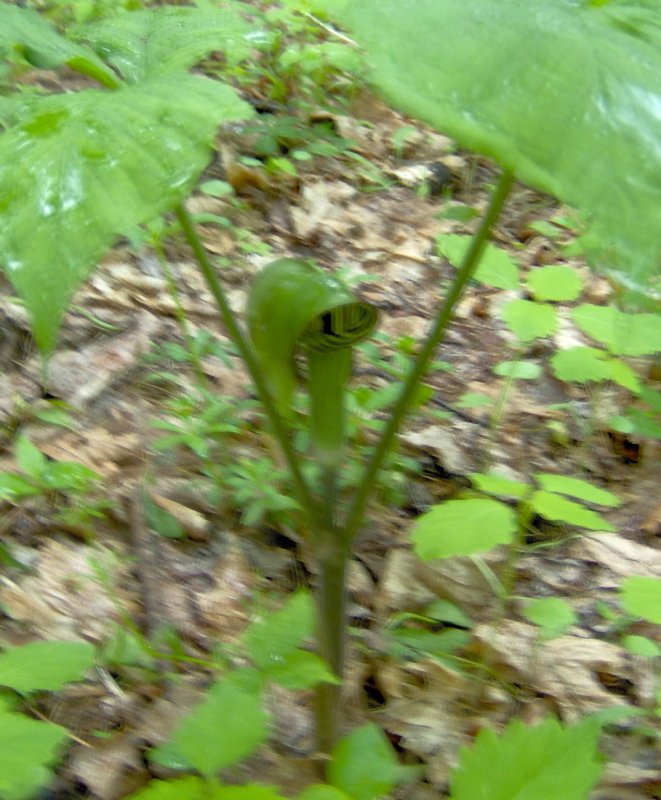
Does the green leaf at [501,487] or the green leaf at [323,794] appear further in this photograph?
the green leaf at [501,487]

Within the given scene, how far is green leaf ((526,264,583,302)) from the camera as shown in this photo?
62.7 inches

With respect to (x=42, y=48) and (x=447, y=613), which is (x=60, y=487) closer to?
(x=447, y=613)

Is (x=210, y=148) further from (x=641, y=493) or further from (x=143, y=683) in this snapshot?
(x=641, y=493)

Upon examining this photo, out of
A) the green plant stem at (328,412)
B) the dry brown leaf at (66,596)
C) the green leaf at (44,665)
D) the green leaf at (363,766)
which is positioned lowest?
the dry brown leaf at (66,596)

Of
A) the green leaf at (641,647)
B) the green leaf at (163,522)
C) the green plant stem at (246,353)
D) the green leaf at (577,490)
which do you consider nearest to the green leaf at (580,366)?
the green leaf at (577,490)

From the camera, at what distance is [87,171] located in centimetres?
50

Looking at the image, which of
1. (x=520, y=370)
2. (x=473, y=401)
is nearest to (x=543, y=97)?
(x=473, y=401)

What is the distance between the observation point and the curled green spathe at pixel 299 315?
0.73 metres

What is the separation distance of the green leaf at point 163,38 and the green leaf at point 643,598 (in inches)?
32.4

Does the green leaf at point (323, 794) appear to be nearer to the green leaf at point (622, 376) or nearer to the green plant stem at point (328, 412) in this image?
the green plant stem at point (328, 412)

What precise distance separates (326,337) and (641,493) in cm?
114

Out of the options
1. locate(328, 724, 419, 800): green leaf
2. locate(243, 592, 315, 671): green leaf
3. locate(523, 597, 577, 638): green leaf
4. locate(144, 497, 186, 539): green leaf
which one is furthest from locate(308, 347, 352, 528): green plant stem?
locate(144, 497, 186, 539): green leaf

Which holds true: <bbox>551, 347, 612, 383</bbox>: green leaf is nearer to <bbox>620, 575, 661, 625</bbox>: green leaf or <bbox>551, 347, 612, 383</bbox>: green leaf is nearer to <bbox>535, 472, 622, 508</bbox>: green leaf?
<bbox>535, 472, 622, 508</bbox>: green leaf

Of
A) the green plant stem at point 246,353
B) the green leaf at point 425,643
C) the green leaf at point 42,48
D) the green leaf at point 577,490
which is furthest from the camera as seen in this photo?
the green leaf at point 425,643
